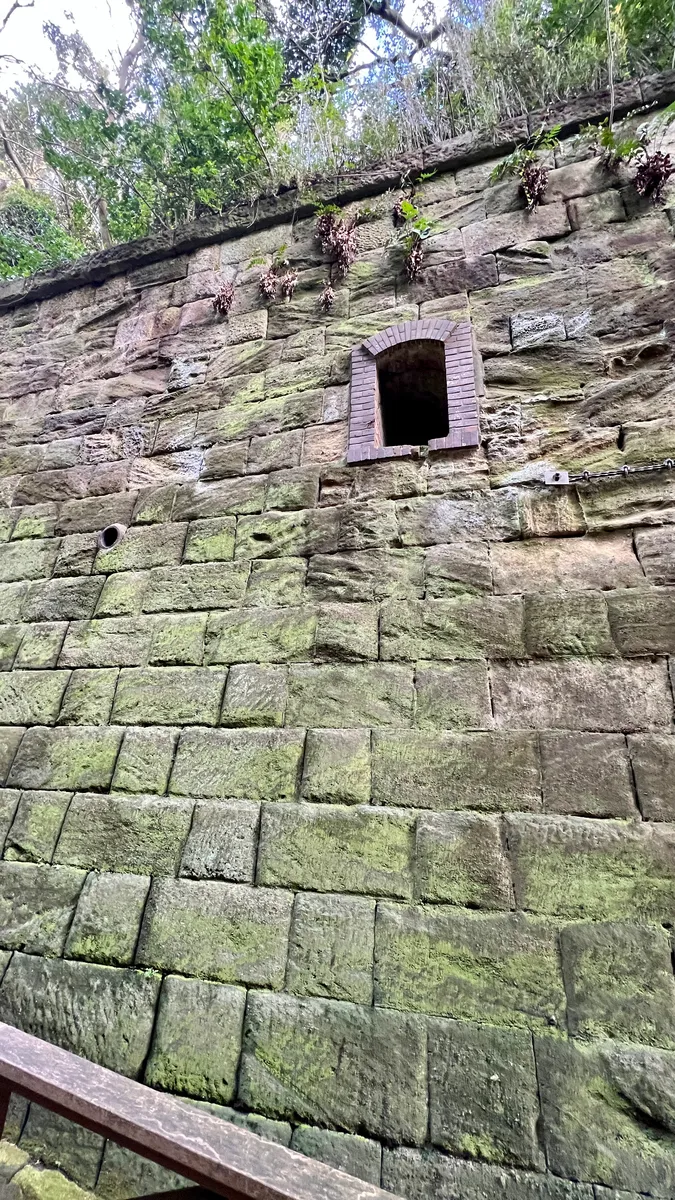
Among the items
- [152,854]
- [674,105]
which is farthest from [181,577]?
[674,105]

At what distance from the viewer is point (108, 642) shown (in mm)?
3080

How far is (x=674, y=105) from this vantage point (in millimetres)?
2902

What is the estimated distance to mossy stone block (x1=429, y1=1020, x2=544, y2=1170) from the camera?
173 cm

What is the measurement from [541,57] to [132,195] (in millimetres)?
3835

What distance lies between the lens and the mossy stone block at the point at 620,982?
1779mm

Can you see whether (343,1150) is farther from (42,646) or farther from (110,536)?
(110,536)

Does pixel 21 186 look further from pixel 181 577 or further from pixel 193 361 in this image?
pixel 181 577

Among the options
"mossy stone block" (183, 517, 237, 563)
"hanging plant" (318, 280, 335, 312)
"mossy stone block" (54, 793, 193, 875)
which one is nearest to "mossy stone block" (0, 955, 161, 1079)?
"mossy stone block" (54, 793, 193, 875)

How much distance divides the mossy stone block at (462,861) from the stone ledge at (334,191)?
148 inches

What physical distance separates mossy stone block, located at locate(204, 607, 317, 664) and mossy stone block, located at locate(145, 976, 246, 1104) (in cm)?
125

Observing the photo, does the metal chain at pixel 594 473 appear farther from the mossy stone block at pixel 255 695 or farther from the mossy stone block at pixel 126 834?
the mossy stone block at pixel 126 834

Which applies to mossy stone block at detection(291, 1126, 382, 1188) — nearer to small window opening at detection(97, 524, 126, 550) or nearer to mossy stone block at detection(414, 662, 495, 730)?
mossy stone block at detection(414, 662, 495, 730)

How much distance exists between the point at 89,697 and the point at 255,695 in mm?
883

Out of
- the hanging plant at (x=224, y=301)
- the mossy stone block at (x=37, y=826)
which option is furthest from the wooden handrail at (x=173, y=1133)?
the hanging plant at (x=224, y=301)
